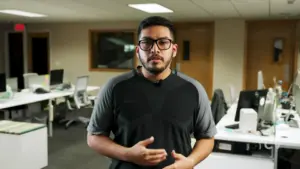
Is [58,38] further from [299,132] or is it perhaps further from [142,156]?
[142,156]

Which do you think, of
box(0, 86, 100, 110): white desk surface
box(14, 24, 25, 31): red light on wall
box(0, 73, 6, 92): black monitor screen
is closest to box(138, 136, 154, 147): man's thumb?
box(0, 86, 100, 110): white desk surface

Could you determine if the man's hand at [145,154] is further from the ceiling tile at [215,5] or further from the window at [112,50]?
the window at [112,50]

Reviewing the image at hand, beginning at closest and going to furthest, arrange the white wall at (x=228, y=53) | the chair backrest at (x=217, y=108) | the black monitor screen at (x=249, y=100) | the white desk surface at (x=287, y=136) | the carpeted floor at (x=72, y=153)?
the white desk surface at (x=287, y=136) < the black monitor screen at (x=249, y=100) < the carpeted floor at (x=72, y=153) < the chair backrest at (x=217, y=108) < the white wall at (x=228, y=53)

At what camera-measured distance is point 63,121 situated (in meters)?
6.27

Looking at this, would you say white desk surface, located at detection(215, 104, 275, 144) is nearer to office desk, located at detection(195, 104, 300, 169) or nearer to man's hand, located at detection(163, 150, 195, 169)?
office desk, located at detection(195, 104, 300, 169)

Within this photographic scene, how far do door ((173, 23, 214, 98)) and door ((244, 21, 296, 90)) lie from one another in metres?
0.89

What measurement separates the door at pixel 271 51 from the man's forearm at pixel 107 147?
22.0 feet

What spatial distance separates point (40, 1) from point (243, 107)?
139 inches

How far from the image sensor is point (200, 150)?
1345 millimetres

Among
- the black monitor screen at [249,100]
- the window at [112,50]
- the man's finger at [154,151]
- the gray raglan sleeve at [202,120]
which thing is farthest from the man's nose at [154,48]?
the window at [112,50]

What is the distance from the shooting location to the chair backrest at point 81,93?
19.5ft

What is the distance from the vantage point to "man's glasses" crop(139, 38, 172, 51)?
4.13 ft

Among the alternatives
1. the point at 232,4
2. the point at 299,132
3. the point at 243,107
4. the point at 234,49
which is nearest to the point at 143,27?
the point at 243,107

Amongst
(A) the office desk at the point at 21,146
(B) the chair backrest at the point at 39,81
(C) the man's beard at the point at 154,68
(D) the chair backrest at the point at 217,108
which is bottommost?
(A) the office desk at the point at 21,146
